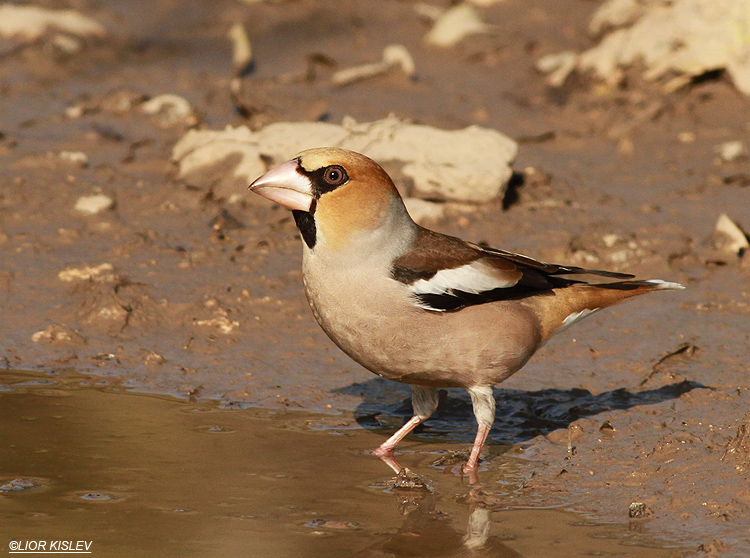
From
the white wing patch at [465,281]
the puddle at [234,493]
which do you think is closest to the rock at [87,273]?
the puddle at [234,493]

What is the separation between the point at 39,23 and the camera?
1454 cm

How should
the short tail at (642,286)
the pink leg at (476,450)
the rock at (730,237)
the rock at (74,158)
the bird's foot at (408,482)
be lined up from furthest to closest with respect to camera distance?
the rock at (74,158) < the rock at (730,237) < the short tail at (642,286) < the pink leg at (476,450) < the bird's foot at (408,482)

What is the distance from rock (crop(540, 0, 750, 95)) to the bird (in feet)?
24.7

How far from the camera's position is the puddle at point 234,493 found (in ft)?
15.3

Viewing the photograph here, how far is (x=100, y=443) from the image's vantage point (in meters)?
5.76

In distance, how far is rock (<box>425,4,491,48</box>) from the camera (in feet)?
48.8

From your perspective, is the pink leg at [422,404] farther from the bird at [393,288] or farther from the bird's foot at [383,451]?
the bird at [393,288]

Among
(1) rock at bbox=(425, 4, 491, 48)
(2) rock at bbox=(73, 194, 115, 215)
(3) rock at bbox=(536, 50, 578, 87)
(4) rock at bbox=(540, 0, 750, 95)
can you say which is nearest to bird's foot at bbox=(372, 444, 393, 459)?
(2) rock at bbox=(73, 194, 115, 215)

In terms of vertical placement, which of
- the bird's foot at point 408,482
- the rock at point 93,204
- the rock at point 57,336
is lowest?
the bird's foot at point 408,482

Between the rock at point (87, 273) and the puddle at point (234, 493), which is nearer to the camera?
the puddle at point (234, 493)

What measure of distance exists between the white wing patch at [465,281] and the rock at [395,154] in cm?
367

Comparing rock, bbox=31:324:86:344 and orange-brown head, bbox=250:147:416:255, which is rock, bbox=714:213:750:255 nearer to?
orange-brown head, bbox=250:147:416:255

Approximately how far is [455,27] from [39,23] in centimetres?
602

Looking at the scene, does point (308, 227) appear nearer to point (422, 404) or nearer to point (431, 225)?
point (422, 404)
